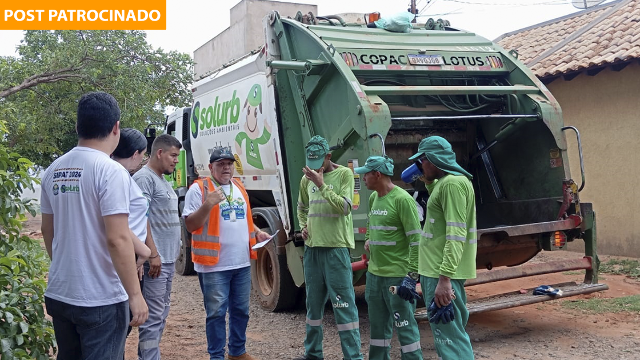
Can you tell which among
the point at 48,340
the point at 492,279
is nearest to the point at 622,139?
the point at 492,279

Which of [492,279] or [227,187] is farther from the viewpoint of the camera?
[492,279]

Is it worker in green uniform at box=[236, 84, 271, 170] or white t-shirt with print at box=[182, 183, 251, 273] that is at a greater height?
worker in green uniform at box=[236, 84, 271, 170]

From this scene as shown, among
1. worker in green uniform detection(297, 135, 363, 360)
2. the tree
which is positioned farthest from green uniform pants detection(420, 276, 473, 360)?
the tree

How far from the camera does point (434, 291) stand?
355cm

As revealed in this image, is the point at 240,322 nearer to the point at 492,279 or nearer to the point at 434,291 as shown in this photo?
the point at 434,291

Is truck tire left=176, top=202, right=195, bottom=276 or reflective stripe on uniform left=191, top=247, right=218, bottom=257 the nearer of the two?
reflective stripe on uniform left=191, top=247, right=218, bottom=257

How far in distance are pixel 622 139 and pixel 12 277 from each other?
28.4 feet

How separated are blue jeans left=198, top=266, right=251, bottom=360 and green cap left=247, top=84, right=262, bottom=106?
2.24 m

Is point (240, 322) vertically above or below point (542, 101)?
below

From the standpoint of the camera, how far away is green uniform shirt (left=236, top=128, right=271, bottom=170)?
6.21m

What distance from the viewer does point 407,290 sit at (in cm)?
383

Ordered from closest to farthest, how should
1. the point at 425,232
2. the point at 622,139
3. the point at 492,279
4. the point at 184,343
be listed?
the point at 425,232 → the point at 492,279 → the point at 184,343 → the point at 622,139

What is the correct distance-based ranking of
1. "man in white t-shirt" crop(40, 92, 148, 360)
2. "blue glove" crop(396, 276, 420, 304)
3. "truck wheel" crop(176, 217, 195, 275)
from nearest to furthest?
"man in white t-shirt" crop(40, 92, 148, 360) < "blue glove" crop(396, 276, 420, 304) < "truck wheel" crop(176, 217, 195, 275)

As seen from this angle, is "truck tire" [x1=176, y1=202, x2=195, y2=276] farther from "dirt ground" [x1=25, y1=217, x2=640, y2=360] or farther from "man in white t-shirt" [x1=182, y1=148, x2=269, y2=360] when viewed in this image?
"man in white t-shirt" [x1=182, y1=148, x2=269, y2=360]
